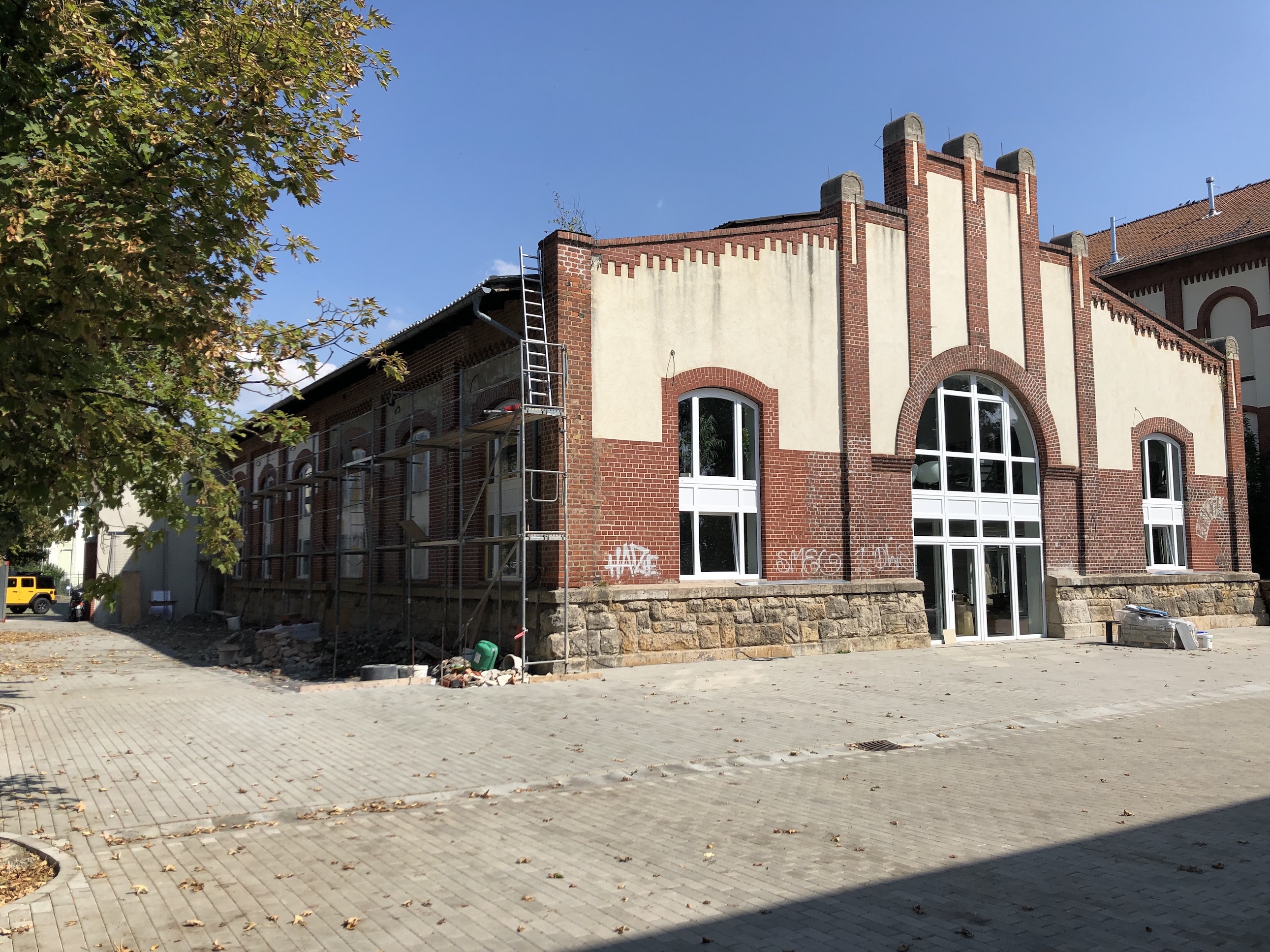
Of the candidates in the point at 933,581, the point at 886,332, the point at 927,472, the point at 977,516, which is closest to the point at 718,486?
the point at 886,332

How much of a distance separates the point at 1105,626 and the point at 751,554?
8.26 meters

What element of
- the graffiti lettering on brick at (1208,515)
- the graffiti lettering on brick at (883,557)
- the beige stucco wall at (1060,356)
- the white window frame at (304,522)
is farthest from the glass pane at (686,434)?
the graffiti lettering on brick at (1208,515)

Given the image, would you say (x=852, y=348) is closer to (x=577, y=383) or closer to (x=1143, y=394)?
(x=577, y=383)

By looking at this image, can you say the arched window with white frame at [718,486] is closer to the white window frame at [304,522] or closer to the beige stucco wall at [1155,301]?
the white window frame at [304,522]

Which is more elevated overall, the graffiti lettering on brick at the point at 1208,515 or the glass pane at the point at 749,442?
the glass pane at the point at 749,442

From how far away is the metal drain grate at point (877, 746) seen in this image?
347 inches

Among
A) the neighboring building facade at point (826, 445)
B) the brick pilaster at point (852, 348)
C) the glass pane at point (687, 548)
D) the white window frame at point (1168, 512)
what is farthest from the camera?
the white window frame at point (1168, 512)

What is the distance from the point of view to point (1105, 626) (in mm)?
19250

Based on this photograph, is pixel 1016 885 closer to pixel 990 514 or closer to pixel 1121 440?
pixel 990 514

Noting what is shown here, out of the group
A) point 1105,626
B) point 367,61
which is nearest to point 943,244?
point 1105,626

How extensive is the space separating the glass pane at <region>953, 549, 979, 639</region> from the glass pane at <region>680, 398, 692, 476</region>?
618 cm

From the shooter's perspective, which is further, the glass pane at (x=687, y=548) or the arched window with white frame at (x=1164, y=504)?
the arched window with white frame at (x=1164, y=504)

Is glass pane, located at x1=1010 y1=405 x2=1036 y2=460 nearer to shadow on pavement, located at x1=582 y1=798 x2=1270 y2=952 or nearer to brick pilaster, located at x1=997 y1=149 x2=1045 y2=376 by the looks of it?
brick pilaster, located at x1=997 y1=149 x2=1045 y2=376

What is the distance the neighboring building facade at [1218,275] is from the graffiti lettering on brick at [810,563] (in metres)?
17.6
